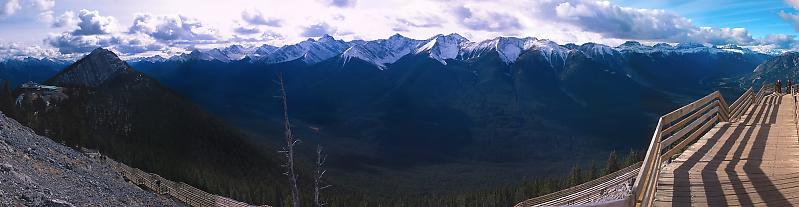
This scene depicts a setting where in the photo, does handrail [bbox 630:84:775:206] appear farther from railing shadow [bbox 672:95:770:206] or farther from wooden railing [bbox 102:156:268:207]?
wooden railing [bbox 102:156:268:207]

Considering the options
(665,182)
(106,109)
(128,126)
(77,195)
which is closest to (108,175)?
(77,195)

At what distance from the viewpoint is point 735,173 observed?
12258 millimetres

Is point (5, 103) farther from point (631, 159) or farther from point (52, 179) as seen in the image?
point (631, 159)

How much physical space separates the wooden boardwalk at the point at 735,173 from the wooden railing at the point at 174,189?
5851cm

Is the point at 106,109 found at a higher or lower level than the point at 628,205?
lower

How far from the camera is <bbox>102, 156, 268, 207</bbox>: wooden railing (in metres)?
64.8

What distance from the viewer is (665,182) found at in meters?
11.7

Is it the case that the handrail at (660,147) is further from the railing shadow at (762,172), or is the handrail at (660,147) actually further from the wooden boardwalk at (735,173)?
the railing shadow at (762,172)

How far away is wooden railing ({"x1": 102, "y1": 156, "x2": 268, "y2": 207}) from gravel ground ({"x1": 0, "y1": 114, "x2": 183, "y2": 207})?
1622 centimetres

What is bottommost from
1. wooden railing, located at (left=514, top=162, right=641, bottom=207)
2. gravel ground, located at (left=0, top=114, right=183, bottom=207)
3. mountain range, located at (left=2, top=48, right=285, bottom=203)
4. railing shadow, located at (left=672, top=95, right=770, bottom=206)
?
mountain range, located at (left=2, top=48, right=285, bottom=203)

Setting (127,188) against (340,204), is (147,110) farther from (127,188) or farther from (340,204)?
(127,188)

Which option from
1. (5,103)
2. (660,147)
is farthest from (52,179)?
(5,103)

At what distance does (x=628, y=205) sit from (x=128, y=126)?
15585 cm

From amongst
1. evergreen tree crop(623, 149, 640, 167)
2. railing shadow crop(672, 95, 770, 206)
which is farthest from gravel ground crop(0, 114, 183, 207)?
evergreen tree crop(623, 149, 640, 167)
